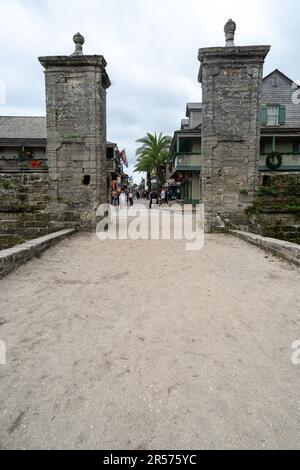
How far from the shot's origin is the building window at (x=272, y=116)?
76.3 feet

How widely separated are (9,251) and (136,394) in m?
4.36

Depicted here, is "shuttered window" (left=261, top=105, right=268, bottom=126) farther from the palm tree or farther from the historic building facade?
the palm tree

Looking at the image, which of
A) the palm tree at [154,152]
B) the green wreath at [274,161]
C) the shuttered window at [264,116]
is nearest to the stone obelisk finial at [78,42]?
the green wreath at [274,161]

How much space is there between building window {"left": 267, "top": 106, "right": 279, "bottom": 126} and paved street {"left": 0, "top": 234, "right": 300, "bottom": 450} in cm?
2191

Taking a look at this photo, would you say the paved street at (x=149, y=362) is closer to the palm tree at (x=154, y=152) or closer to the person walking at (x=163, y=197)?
the person walking at (x=163, y=197)

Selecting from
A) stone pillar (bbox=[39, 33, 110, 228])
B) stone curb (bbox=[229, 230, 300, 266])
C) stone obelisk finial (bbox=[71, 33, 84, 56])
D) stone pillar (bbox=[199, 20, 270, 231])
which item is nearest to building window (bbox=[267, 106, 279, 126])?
stone pillar (bbox=[199, 20, 270, 231])

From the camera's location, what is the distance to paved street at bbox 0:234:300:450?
1.83m

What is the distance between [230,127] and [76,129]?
17.9 ft

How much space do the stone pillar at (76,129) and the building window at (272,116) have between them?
1723cm

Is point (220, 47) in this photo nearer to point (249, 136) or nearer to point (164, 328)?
point (249, 136)

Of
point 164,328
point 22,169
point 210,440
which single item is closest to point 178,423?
point 210,440

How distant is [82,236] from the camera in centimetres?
976

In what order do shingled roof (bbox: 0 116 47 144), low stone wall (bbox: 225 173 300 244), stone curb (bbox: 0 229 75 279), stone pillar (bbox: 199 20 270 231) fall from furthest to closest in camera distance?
shingled roof (bbox: 0 116 47 144), stone pillar (bbox: 199 20 270 231), low stone wall (bbox: 225 173 300 244), stone curb (bbox: 0 229 75 279)

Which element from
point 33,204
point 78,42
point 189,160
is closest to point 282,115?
point 189,160
